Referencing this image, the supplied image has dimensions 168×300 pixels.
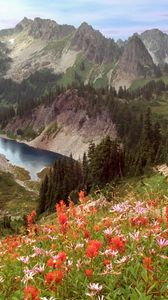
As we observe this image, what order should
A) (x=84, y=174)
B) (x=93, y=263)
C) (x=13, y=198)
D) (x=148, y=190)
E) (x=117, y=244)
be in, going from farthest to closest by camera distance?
(x=13, y=198), (x=84, y=174), (x=148, y=190), (x=93, y=263), (x=117, y=244)

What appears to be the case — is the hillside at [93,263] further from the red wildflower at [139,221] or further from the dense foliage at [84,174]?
the dense foliage at [84,174]

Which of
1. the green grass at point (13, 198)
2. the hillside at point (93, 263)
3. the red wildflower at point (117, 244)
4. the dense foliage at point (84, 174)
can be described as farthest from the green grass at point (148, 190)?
the green grass at point (13, 198)

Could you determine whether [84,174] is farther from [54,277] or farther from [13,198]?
[54,277]

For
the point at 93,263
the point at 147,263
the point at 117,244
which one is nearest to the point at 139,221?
the point at 93,263

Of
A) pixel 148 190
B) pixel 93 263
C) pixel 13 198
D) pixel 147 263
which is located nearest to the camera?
pixel 147 263

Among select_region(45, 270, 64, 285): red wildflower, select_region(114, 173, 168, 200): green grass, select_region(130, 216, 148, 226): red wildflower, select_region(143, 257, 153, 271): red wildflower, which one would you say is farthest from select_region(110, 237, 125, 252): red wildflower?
select_region(114, 173, 168, 200): green grass

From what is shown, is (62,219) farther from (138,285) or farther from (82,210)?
(138,285)

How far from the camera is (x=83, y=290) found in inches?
309

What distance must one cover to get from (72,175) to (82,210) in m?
122

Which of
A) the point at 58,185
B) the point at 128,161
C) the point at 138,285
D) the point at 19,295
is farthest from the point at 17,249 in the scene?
the point at 58,185

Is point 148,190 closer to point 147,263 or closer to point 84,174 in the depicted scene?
point 147,263

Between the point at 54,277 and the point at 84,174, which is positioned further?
the point at 84,174

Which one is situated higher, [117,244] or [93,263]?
[117,244]

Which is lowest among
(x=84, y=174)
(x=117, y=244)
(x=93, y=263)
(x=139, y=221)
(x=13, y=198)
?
(x=13, y=198)
